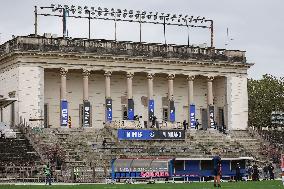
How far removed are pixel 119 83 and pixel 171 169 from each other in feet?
76.8

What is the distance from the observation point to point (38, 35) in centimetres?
7675

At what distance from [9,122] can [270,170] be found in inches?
1037

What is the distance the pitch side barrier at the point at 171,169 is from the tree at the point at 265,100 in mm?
45691

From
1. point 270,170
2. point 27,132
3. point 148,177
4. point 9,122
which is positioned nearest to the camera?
point 148,177

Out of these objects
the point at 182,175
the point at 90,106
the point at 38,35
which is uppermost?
the point at 38,35

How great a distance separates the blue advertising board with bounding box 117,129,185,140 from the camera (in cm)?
7494

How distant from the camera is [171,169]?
202 feet

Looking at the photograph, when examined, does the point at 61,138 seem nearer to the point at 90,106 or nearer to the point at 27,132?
the point at 27,132

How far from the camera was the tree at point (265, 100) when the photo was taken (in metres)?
110

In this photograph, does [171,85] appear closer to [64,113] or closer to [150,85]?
[150,85]

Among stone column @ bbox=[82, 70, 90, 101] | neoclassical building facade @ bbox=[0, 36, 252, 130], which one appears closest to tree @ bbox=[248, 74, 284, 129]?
neoclassical building facade @ bbox=[0, 36, 252, 130]

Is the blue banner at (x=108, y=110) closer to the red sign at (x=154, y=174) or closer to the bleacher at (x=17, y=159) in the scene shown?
the bleacher at (x=17, y=159)

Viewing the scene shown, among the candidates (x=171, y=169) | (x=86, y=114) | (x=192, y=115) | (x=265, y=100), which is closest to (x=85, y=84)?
(x=86, y=114)

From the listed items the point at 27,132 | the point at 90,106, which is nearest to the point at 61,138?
the point at 27,132
